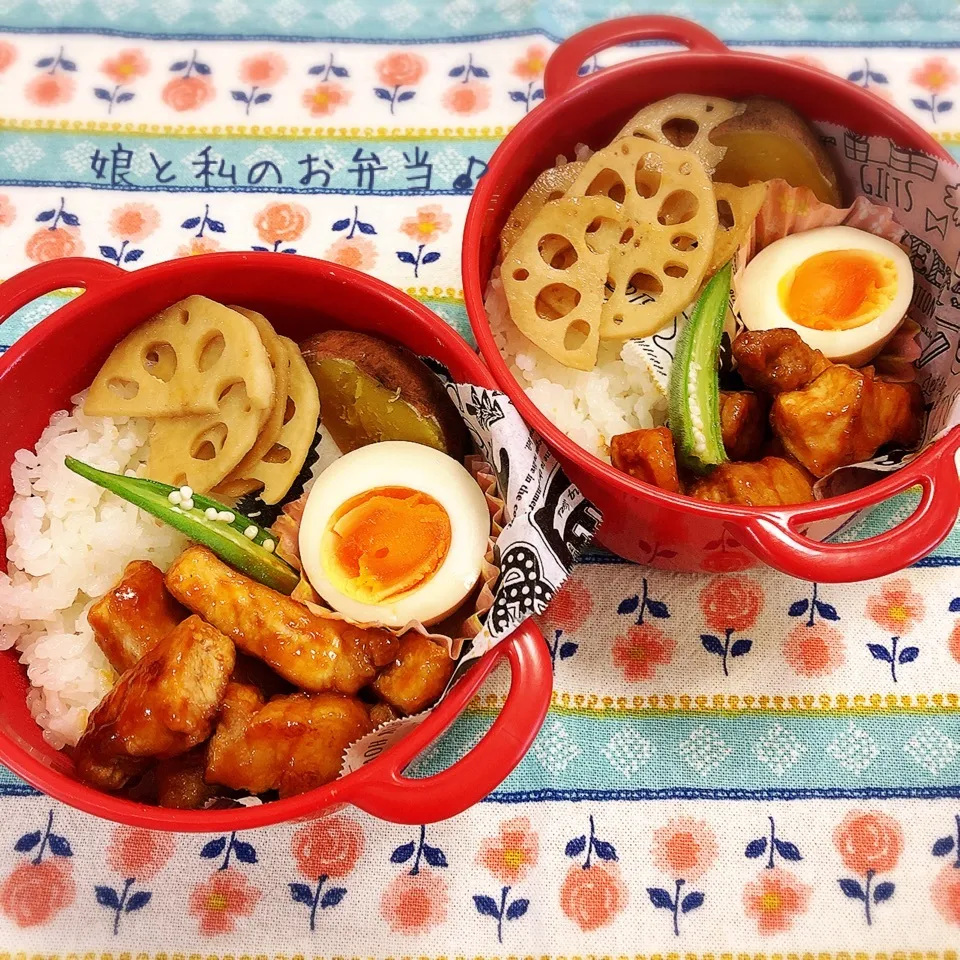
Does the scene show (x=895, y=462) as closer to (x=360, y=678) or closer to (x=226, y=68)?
(x=360, y=678)

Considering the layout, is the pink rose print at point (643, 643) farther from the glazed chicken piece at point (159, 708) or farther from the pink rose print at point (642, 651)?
the glazed chicken piece at point (159, 708)

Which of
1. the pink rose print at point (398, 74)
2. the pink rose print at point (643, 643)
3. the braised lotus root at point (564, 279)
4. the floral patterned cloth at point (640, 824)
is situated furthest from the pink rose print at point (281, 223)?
the pink rose print at point (643, 643)

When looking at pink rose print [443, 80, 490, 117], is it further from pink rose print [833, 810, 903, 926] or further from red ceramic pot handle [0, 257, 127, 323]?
pink rose print [833, 810, 903, 926]

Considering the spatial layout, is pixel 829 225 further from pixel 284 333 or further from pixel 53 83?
pixel 53 83

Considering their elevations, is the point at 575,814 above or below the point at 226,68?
below

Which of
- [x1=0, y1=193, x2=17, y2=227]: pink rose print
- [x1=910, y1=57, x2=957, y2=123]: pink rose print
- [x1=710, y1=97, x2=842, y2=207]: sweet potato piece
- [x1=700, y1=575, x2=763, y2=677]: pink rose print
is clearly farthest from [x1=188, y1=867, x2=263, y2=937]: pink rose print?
[x1=910, y1=57, x2=957, y2=123]: pink rose print

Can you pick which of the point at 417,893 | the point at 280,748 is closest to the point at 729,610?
the point at 417,893

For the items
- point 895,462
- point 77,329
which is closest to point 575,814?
point 895,462
